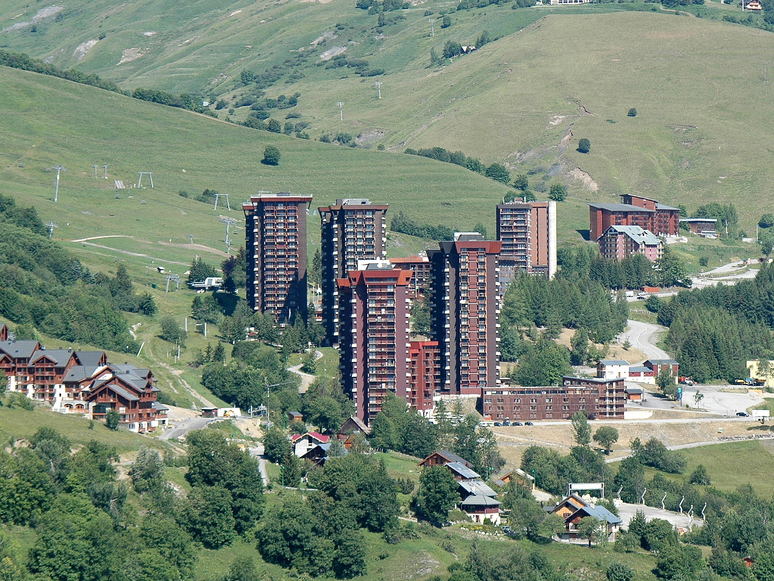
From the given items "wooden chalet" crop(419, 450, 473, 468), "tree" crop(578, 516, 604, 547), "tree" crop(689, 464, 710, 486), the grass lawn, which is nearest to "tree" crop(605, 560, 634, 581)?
"tree" crop(578, 516, 604, 547)

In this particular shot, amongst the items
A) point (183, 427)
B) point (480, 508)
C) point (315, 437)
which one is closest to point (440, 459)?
point (315, 437)

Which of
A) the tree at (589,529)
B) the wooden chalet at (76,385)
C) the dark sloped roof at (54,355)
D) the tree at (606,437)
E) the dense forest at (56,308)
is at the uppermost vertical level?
the dense forest at (56,308)

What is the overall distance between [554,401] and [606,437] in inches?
378

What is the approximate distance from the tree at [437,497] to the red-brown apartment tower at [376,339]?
3862 cm

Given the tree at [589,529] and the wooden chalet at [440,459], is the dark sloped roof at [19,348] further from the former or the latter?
the tree at [589,529]

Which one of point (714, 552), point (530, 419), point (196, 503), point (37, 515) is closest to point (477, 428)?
point (530, 419)

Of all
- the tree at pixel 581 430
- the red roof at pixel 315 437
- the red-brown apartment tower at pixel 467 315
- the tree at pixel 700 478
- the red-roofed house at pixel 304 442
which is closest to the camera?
the red-roofed house at pixel 304 442

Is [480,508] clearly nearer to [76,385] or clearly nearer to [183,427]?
[183,427]

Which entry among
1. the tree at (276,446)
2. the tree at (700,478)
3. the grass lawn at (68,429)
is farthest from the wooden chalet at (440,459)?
the tree at (700,478)

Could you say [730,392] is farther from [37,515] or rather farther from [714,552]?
[37,515]

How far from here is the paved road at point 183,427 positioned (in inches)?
5359

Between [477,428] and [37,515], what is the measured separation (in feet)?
222

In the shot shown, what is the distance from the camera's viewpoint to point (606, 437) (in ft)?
549

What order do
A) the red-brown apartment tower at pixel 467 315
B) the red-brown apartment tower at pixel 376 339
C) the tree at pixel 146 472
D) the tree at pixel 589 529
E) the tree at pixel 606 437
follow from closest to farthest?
the tree at pixel 146 472, the tree at pixel 589 529, the tree at pixel 606 437, the red-brown apartment tower at pixel 376 339, the red-brown apartment tower at pixel 467 315
